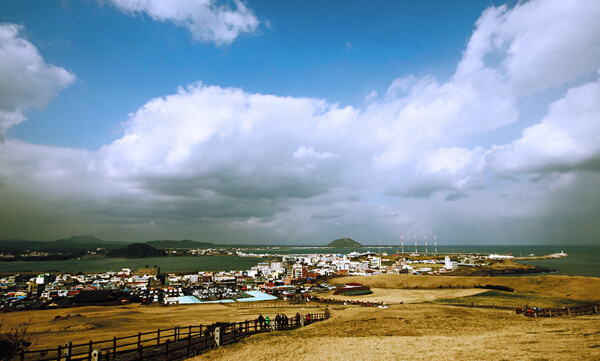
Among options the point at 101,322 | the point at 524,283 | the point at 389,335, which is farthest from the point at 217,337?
the point at 524,283

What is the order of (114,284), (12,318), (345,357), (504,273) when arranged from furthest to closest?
(504,273) → (114,284) → (12,318) → (345,357)

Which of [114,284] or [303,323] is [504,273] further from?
[114,284]

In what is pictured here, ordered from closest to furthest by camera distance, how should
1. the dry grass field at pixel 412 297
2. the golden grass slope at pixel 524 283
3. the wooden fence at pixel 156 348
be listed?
the wooden fence at pixel 156 348, the dry grass field at pixel 412 297, the golden grass slope at pixel 524 283

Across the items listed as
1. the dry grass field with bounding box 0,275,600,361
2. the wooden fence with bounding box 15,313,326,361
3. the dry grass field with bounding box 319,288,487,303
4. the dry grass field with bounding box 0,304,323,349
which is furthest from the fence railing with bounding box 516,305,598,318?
the dry grass field with bounding box 0,304,323,349

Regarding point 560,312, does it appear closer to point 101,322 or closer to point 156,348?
point 156,348

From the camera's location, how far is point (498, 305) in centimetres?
4112

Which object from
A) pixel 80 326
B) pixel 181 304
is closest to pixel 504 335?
pixel 80 326

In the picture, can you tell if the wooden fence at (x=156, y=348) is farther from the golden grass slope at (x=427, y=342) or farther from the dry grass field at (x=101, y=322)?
the dry grass field at (x=101, y=322)

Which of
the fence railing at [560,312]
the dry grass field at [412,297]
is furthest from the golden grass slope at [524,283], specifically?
the fence railing at [560,312]

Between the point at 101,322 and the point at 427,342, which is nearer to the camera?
the point at 427,342

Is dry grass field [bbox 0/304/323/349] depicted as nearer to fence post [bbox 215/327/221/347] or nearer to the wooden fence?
the wooden fence

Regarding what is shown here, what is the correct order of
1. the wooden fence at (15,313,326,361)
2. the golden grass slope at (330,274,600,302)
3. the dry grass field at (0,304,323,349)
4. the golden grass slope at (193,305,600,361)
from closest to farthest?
the wooden fence at (15,313,326,361), the golden grass slope at (193,305,600,361), the dry grass field at (0,304,323,349), the golden grass slope at (330,274,600,302)

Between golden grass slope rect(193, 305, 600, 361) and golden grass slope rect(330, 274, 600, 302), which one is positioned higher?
golden grass slope rect(193, 305, 600, 361)

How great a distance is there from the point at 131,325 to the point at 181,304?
1876 centimetres
